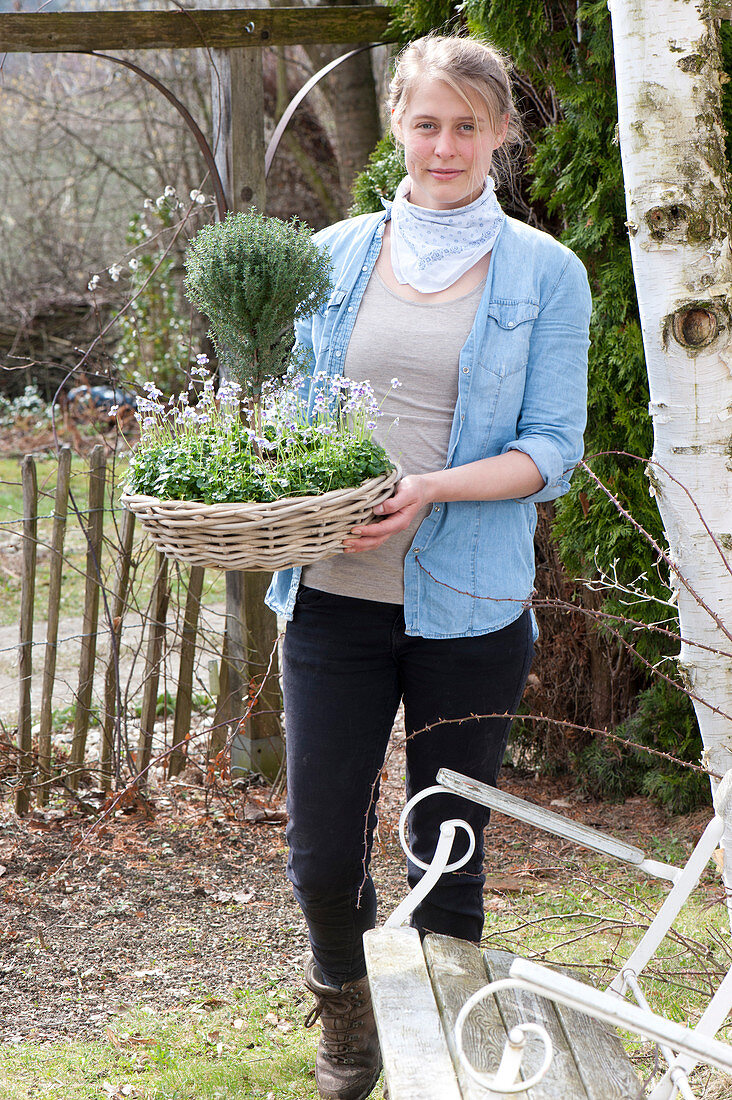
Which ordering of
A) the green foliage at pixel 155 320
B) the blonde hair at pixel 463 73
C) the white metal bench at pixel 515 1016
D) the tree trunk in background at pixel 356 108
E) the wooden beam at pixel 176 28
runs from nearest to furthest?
the white metal bench at pixel 515 1016, the blonde hair at pixel 463 73, the wooden beam at pixel 176 28, the tree trunk in background at pixel 356 108, the green foliage at pixel 155 320

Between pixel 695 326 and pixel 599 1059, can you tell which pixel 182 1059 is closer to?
pixel 599 1059

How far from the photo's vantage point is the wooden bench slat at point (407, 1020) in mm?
1396

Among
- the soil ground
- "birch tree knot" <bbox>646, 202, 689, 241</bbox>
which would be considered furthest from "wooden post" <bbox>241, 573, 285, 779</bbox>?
"birch tree knot" <bbox>646, 202, 689, 241</bbox>

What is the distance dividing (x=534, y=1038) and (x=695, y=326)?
4.07ft

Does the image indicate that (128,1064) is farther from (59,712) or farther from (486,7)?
(486,7)

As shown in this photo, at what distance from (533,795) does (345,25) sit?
287 centimetres

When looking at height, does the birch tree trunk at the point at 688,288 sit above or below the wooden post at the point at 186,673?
above

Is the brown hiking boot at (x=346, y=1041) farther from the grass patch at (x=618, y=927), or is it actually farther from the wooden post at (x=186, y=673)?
the wooden post at (x=186, y=673)

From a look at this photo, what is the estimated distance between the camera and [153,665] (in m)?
3.65

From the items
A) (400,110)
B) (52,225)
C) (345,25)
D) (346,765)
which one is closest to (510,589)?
(346,765)

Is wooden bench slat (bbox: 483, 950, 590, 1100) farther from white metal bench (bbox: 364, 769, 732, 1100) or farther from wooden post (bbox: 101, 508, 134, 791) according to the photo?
wooden post (bbox: 101, 508, 134, 791)

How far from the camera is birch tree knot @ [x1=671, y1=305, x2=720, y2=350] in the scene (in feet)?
6.08

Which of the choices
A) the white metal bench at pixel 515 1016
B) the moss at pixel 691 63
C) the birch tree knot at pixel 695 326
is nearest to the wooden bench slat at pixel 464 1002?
the white metal bench at pixel 515 1016

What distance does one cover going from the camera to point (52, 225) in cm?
1159
